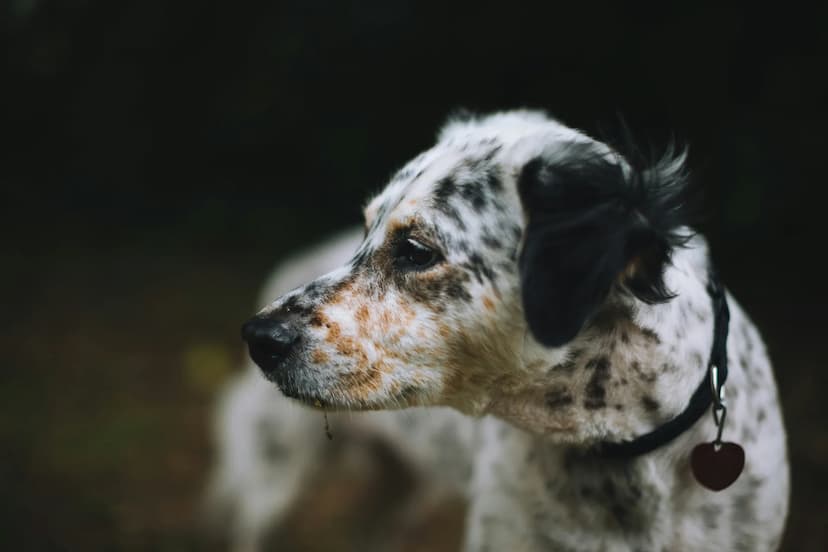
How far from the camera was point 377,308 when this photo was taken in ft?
6.39

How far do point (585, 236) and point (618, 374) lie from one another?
0.38 m

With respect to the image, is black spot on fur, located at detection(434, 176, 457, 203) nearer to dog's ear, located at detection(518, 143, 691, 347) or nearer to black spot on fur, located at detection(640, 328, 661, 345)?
dog's ear, located at detection(518, 143, 691, 347)

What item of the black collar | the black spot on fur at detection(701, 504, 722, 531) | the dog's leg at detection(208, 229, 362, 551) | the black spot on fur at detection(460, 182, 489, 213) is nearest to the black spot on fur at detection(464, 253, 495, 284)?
the black spot on fur at detection(460, 182, 489, 213)

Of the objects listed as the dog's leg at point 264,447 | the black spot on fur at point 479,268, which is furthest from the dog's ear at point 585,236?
the dog's leg at point 264,447

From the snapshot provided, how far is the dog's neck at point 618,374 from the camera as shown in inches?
74.7

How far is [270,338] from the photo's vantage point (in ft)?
6.34

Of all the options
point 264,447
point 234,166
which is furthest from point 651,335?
point 234,166

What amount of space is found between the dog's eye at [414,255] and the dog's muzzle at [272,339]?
0.94ft

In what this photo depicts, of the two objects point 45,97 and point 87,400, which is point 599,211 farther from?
point 45,97

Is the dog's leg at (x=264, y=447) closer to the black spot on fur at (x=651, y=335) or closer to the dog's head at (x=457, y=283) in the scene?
the dog's head at (x=457, y=283)

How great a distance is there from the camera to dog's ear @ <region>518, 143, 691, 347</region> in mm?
1714

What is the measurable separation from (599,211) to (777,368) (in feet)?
11.2

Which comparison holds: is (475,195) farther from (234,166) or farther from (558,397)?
(234,166)

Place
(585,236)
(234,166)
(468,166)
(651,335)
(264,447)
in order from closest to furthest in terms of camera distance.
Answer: (585,236) < (651,335) < (468,166) < (264,447) < (234,166)
